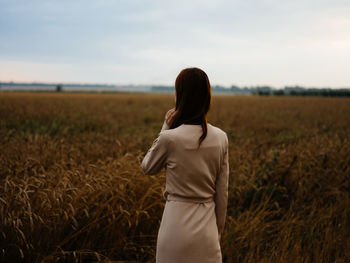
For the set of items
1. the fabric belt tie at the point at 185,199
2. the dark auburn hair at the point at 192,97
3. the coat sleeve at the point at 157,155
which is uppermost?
the dark auburn hair at the point at 192,97

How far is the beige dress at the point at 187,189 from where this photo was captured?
1.78 meters

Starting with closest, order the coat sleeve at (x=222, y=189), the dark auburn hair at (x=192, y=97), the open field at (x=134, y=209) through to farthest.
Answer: the dark auburn hair at (x=192, y=97)
the coat sleeve at (x=222, y=189)
the open field at (x=134, y=209)

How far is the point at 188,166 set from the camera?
1814mm

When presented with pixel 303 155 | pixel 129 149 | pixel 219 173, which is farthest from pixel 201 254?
pixel 129 149

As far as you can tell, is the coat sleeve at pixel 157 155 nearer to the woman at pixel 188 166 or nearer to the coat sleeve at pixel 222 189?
the woman at pixel 188 166

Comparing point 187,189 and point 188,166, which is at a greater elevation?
point 188,166

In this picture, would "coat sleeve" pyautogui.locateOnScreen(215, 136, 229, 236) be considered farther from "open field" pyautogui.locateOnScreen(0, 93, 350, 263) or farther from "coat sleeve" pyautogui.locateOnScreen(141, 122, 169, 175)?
"open field" pyautogui.locateOnScreen(0, 93, 350, 263)

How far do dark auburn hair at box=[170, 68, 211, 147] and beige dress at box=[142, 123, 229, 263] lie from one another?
54 mm

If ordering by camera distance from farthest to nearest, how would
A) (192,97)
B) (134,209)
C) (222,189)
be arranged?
(134,209), (222,189), (192,97)

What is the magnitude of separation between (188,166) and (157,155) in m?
0.19

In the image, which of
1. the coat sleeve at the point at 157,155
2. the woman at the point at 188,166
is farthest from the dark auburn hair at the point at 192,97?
the coat sleeve at the point at 157,155

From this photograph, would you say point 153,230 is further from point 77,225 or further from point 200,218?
point 200,218

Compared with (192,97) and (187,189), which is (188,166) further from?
(192,97)

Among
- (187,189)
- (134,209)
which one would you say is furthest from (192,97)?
(134,209)
